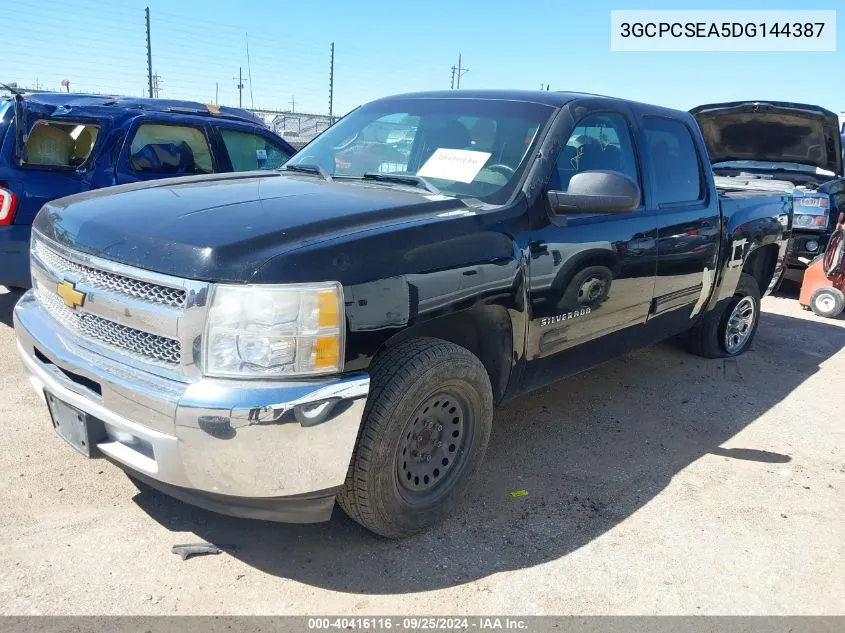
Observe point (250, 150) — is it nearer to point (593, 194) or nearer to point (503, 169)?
point (503, 169)

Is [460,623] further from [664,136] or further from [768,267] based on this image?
[768,267]

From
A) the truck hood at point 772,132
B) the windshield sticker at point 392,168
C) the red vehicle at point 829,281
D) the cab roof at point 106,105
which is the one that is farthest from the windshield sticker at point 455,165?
the truck hood at point 772,132

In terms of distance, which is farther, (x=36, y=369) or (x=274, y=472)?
(x=36, y=369)

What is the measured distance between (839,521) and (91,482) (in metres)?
3.52

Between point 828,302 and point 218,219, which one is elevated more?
point 218,219

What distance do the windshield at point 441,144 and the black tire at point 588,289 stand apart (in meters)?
0.58

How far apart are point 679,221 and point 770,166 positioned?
5787mm

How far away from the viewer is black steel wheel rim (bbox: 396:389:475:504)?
274 centimetres

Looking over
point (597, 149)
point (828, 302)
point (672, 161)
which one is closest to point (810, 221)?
point (828, 302)

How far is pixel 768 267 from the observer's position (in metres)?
5.73

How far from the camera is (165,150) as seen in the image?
6.02m

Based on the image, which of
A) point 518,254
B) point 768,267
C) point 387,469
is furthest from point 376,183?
point 768,267

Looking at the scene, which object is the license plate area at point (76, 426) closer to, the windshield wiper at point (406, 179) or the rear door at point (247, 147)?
the windshield wiper at point (406, 179)

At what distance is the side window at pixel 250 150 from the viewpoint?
667 cm
